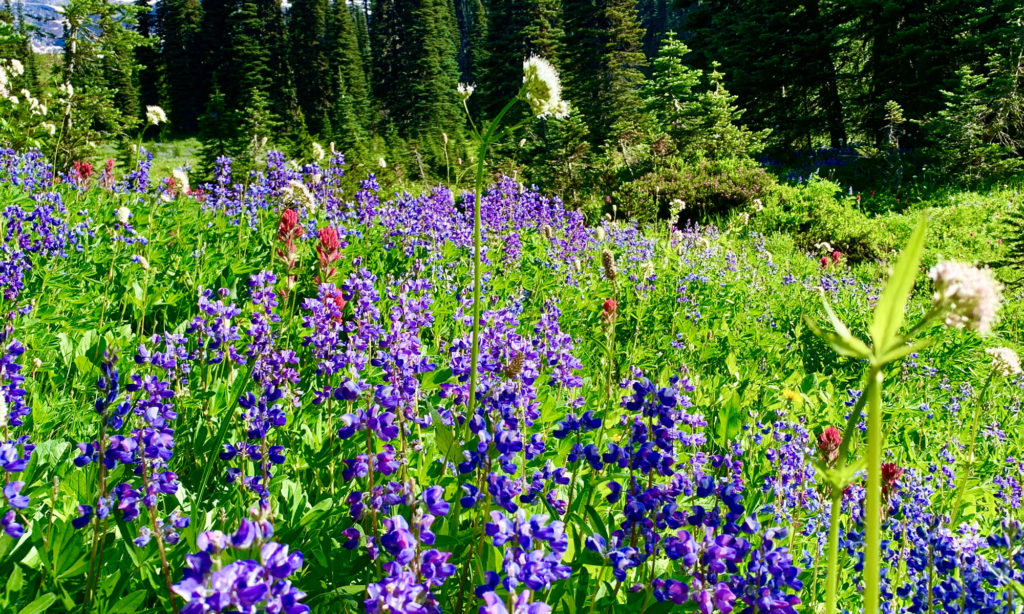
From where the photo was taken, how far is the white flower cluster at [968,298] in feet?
2.16

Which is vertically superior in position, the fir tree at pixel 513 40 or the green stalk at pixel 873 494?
the fir tree at pixel 513 40

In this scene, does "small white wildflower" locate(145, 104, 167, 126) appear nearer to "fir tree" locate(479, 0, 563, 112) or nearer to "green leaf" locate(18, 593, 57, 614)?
"green leaf" locate(18, 593, 57, 614)

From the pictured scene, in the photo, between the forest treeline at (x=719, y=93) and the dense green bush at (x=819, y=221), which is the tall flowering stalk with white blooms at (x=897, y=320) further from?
the dense green bush at (x=819, y=221)

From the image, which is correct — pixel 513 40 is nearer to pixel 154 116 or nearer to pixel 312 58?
pixel 312 58

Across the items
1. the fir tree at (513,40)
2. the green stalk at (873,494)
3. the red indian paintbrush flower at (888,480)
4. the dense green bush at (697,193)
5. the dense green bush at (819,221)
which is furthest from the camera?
the fir tree at (513,40)

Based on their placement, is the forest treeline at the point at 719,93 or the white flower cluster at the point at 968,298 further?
the forest treeline at the point at 719,93

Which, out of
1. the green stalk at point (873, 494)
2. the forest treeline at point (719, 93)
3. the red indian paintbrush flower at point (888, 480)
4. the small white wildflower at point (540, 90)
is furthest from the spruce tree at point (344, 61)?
the green stalk at point (873, 494)

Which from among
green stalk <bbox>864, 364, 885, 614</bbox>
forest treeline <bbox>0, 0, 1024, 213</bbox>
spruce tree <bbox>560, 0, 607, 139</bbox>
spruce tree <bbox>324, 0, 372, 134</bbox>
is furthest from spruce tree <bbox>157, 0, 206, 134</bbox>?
green stalk <bbox>864, 364, 885, 614</bbox>

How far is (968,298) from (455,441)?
1.18 m

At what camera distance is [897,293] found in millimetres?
629

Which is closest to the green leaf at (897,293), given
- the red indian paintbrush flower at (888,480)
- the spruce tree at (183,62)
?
the red indian paintbrush flower at (888,480)

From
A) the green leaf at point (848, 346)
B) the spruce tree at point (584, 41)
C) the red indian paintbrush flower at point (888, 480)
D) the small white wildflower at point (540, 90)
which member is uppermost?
the spruce tree at point (584, 41)

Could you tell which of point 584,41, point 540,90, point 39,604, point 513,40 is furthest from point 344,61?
point 39,604

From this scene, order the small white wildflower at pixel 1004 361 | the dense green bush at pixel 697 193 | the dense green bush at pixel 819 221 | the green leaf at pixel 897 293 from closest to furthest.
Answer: the green leaf at pixel 897 293, the small white wildflower at pixel 1004 361, the dense green bush at pixel 819 221, the dense green bush at pixel 697 193
